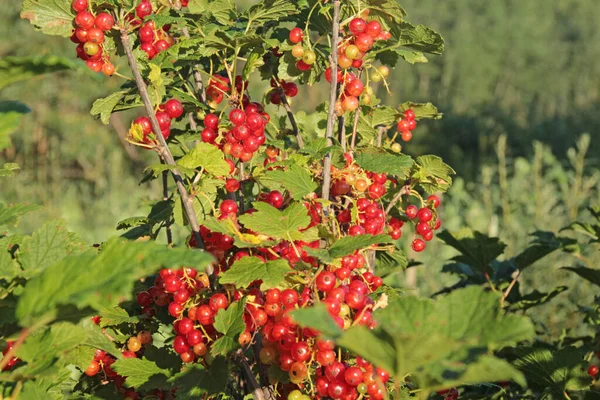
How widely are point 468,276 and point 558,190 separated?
4912 mm

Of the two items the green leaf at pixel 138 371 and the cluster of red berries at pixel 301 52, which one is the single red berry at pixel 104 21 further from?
the green leaf at pixel 138 371

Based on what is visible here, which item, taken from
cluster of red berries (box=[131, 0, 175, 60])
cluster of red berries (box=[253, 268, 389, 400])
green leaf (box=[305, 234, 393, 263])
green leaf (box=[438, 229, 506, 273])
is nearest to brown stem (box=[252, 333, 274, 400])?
cluster of red berries (box=[253, 268, 389, 400])

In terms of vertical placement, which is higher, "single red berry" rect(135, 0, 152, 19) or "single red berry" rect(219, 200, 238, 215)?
"single red berry" rect(135, 0, 152, 19)

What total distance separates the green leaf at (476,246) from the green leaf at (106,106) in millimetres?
1184

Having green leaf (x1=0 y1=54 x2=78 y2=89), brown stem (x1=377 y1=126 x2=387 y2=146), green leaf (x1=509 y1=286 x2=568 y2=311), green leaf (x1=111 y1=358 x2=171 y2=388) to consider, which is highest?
green leaf (x1=0 y1=54 x2=78 y2=89)

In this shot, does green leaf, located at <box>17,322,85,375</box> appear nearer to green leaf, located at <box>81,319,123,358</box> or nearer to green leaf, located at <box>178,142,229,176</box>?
green leaf, located at <box>81,319,123,358</box>

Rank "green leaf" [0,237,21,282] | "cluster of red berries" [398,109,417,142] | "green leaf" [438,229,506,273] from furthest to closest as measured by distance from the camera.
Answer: "green leaf" [438,229,506,273] < "cluster of red berries" [398,109,417,142] < "green leaf" [0,237,21,282]

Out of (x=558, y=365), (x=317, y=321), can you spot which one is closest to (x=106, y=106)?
(x=317, y=321)

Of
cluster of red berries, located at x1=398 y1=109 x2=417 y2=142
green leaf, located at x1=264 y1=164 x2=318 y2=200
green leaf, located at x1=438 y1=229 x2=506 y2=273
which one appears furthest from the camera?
green leaf, located at x1=438 y1=229 x2=506 y2=273

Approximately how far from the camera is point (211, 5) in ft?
5.66

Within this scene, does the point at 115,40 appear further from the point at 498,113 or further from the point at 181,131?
the point at 498,113

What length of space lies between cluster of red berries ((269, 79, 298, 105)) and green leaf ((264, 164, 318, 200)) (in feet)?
1.16

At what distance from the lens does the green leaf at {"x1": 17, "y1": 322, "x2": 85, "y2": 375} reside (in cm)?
106

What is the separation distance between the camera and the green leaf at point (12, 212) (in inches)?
49.1
